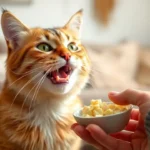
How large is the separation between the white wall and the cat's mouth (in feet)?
5.94

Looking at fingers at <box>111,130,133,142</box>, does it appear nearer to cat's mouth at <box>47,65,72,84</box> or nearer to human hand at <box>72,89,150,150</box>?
human hand at <box>72,89,150,150</box>

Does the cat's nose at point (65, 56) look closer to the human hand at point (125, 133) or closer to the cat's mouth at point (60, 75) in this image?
the cat's mouth at point (60, 75)

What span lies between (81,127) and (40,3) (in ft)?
6.60

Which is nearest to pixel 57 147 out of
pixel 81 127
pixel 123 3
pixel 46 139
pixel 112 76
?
pixel 46 139

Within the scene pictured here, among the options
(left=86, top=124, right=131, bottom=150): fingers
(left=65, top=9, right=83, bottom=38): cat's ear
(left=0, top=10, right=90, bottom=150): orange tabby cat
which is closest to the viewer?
(left=86, top=124, right=131, bottom=150): fingers

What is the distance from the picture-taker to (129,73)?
2715 mm

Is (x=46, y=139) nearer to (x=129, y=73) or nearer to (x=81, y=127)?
(x=81, y=127)

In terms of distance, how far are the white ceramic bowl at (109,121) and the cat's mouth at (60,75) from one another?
11 centimetres

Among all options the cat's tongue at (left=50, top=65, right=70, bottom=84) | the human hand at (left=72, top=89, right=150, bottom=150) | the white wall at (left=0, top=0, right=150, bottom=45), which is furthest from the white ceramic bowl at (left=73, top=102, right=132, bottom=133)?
the white wall at (left=0, top=0, right=150, bottom=45)

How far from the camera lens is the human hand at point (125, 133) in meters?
0.78

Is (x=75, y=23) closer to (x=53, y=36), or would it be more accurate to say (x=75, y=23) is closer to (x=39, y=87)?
(x=53, y=36)

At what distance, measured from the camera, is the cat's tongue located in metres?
0.84

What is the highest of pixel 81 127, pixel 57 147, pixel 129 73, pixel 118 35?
pixel 81 127

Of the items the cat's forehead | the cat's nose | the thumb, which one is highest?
the cat's forehead
